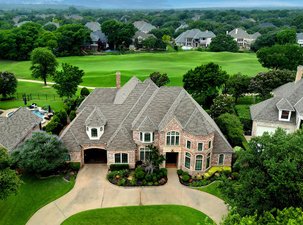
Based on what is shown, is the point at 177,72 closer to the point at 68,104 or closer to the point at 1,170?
the point at 68,104

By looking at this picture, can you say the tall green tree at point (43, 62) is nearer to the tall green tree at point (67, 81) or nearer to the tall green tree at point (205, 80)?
the tall green tree at point (67, 81)

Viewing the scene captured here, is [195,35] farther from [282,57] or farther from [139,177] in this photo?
[139,177]

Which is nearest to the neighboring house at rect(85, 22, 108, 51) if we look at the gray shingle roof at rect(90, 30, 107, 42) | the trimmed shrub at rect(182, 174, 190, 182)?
the gray shingle roof at rect(90, 30, 107, 42)

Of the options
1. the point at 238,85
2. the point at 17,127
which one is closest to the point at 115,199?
the point at 17,127

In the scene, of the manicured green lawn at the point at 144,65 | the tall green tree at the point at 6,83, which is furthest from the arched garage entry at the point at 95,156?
the manicured green lawn at the point at 144,65

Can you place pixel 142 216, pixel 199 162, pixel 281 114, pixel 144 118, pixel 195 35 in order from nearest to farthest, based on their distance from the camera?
pixel 142 216, pixel 199 162, pixel 144 118, pixel 281 114, pixel 195 35
